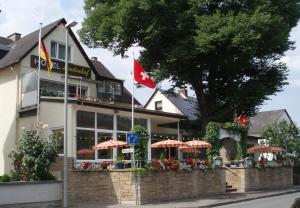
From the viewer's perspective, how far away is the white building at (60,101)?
25.6 metres

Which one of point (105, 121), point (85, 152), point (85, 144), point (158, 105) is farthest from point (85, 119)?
point (158, 105)

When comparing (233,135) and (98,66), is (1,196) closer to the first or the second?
(233,135)

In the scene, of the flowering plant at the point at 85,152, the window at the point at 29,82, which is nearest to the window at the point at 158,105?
the window at the point at 29,82

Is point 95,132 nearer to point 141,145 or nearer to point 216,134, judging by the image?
point 141,145

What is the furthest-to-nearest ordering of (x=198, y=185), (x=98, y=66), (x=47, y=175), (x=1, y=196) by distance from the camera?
(x=98, y=66) → (x=198, y=185) → (x=47, y=175) → (x=1, y=196)

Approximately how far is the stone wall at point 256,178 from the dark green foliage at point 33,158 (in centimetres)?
1354

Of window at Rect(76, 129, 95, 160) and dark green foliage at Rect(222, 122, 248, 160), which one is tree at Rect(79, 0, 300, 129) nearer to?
dark green foliage at Rect(222, 122, 248, 160)

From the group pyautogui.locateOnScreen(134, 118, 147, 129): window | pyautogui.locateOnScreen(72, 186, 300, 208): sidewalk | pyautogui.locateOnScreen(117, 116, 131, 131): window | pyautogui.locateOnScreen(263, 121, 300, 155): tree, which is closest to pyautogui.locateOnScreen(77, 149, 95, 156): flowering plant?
pyautogui.locateOnScreen(117, 116, 131, 131): window

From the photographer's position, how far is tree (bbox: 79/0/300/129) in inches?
1160

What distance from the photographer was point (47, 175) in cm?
2109

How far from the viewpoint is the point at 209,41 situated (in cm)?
2911

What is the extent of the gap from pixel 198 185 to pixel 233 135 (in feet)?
23.3

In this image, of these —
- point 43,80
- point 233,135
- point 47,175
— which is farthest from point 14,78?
point 233,135

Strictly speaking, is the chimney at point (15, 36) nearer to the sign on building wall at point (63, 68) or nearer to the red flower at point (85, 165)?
the sign on building wall at point (63, 68)
